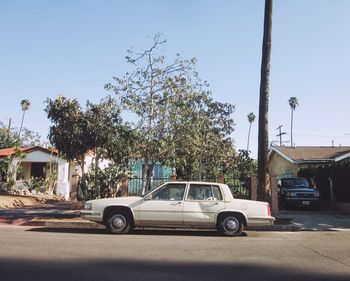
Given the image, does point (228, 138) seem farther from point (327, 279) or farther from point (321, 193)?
point (327, 279)

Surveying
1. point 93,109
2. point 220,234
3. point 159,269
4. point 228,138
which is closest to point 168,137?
point 93,109

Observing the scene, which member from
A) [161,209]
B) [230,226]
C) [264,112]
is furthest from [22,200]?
[230,226]

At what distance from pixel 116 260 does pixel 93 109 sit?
34.6 ft

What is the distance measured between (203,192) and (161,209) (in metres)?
1.32

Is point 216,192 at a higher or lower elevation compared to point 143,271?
higher

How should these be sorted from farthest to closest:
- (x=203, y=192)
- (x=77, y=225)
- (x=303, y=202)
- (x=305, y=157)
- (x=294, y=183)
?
(x=305, y=157) → (x=294, y=183) → (x=303, y=202) → (x=77, y=225) → (x=203, y=192)

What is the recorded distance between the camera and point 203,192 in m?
13.2

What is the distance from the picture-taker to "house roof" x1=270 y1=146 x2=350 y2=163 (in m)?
31.8

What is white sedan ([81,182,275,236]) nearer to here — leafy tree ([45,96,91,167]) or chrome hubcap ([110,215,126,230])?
chrome hubcap ([110,215,126,230])

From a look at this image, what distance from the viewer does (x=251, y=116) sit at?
267 ft

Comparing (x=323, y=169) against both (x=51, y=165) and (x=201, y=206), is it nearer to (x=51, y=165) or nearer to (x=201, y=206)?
(x=201, y=206)

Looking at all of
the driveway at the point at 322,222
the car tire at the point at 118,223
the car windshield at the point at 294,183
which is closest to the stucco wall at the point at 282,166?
the car windshield at the point at 294,183

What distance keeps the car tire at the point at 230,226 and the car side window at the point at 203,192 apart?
631mm

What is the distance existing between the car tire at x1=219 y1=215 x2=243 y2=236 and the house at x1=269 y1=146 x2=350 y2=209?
8.31 metres
